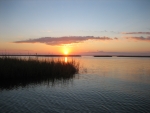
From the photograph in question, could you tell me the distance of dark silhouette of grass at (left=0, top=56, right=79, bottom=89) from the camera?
15614mm

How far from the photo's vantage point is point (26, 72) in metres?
17.5

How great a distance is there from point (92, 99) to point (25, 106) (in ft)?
14.3

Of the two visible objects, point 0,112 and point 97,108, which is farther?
point 97,108

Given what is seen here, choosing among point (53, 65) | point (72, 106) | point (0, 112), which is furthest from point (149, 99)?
point (53, 65)

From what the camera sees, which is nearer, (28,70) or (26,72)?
(26,72)

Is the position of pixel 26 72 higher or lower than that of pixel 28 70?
lower

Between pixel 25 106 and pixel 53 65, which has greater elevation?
pixel 53 65

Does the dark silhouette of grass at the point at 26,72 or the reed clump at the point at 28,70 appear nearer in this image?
the dark silhouette of grass at the point at 26,72

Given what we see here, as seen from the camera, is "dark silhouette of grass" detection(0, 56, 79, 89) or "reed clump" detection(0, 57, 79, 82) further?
"reed clump" detection(0, 57, 79, 82)

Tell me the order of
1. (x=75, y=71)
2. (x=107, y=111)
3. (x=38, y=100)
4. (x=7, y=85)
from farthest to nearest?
(x=75, y=71)
(x=7, y=85)
(x=38, y=100)
(x=107, y=111)

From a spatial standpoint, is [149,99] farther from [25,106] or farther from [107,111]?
[25,106]

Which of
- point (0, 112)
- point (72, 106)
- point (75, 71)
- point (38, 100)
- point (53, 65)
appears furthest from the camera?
point (75, 71)

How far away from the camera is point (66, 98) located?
10.9 m

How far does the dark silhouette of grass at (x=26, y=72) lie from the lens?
615 inches
